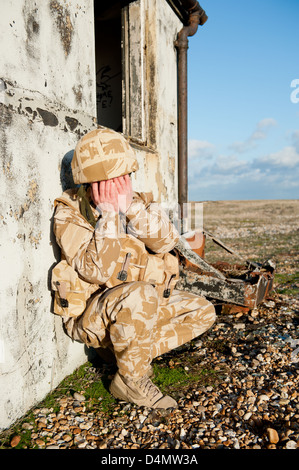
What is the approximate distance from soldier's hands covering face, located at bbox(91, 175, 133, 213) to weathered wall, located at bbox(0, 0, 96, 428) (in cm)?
38

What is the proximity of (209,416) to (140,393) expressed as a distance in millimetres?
518

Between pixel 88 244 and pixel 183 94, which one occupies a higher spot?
pixel 183 94

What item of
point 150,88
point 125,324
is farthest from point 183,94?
point 125,324

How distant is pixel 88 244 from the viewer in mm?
2559

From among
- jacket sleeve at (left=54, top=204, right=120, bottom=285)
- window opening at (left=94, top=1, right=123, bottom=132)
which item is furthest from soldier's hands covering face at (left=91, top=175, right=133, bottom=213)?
window opening at (left=94, top=1, right=123, bottom=132)

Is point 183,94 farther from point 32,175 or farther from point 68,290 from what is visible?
point 68,290

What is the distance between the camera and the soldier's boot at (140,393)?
104 inches

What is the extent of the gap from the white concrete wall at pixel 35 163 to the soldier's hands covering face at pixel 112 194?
385 millimetres

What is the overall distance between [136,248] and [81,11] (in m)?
Result: 2.14

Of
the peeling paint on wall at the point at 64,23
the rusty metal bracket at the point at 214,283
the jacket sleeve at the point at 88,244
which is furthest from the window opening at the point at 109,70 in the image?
the jacket sleeve at the point at 88,244

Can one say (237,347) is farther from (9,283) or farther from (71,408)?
(9,283)

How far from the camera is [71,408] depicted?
264 cm

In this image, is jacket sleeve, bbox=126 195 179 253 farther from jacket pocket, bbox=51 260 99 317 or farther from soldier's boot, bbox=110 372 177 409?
soldier's boot, bbox=110 372 177 409

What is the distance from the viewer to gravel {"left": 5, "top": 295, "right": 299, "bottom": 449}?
231 centimetres
